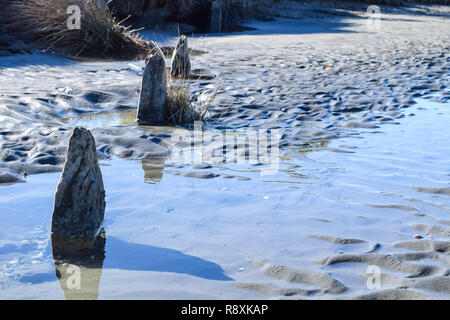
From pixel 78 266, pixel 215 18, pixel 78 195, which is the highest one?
pixel 215 18

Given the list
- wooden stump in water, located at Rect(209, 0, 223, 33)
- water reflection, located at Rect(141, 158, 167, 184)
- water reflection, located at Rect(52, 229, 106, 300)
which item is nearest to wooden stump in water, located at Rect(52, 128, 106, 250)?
water reflection, located at Rect(52, 229, 106, 300)

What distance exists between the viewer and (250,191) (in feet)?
16.4

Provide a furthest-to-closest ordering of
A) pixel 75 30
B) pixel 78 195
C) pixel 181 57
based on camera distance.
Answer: pixel 75 30, pixel 181 57, pixel 78 195

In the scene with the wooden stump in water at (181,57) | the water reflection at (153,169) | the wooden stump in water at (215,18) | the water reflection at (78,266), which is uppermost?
the wooden stump in water at (215,18)


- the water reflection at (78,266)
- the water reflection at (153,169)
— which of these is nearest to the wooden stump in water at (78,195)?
the water reflection at (78,266)

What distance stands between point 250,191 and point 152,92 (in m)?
2.67

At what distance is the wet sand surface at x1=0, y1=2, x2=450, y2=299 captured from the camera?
3.48 meters

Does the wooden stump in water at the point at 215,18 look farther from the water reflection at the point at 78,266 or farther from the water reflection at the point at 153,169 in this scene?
the water reflection at the point at 78,266

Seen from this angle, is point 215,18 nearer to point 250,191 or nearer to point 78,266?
point 250,191

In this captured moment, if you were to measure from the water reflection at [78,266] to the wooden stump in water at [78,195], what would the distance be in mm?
47

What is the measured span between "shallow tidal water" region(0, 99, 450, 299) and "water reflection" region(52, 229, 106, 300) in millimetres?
14

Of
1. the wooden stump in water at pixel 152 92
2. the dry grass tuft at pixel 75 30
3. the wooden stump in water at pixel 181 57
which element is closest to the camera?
the wooden stump in water at pixel 152 92

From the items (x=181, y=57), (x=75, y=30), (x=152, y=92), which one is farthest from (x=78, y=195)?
(x=75, y=30)

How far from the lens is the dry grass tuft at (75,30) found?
1163 cm
